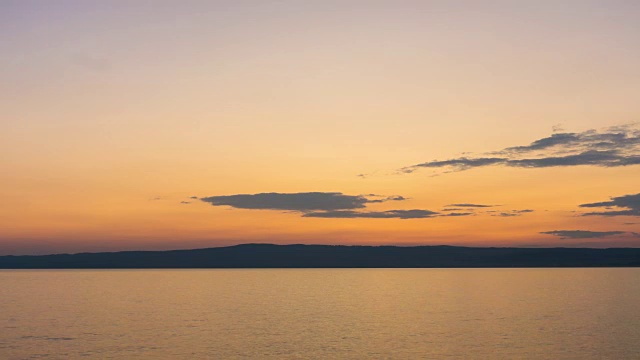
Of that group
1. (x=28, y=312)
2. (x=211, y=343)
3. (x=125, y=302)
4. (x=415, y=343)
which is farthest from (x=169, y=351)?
(x=125, y=302)

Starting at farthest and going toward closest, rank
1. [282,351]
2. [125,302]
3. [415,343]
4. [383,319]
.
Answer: [125,302] < [383,319] < [415,343] < [282,351]

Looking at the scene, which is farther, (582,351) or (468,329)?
(468,329)

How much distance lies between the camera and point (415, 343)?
73562 mm

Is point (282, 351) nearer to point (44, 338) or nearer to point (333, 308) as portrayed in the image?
point (44, 338)

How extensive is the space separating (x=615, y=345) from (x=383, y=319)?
115 feet

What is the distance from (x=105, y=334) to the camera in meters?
82.1

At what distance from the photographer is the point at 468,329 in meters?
86.4

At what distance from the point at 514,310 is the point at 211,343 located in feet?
197

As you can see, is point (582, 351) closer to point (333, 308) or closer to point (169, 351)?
point (169, 351)

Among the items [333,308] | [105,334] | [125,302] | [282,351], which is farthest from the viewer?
[125,302]

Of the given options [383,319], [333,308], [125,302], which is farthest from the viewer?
[125,302]

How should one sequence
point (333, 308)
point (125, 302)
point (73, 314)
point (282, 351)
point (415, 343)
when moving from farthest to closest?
1. point (125, 302)
2. point (333, 308)
3. point (73, 314)
4. point (415, 343)
5. point (282, 351)

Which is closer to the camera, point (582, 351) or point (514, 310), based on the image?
point (582, 351)

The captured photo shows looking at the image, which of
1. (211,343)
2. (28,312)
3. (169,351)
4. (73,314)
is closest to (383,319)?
(211,343)
